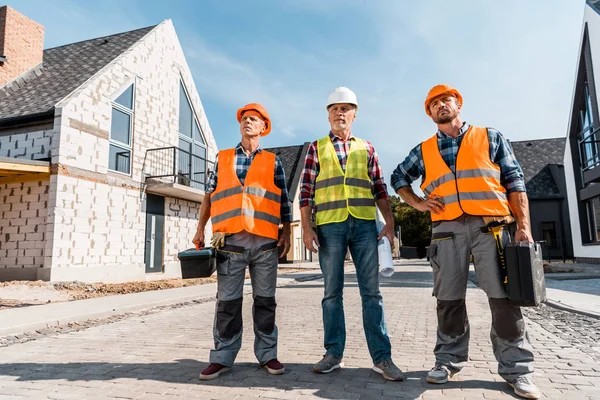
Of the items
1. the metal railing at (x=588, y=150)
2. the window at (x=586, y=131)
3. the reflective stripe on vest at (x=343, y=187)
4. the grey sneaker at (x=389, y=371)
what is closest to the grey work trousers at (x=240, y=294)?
the reflective stripe on vest at (x=343, y=187)

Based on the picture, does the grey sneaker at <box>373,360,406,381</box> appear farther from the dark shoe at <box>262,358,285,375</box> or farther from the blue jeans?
the dark shoe at <box>262,358,285,375</box>

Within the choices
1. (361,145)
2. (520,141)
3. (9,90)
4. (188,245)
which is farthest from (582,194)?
(9,90)

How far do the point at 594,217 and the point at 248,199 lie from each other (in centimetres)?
2329

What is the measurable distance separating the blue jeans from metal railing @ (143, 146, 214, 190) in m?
12.3

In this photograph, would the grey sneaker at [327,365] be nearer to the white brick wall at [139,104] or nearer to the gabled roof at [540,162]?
the white brick wall at [139,104]

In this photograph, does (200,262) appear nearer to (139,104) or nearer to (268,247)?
(268,247)

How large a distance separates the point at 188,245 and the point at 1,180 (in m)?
7.07

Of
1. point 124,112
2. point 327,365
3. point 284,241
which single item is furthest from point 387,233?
point 124,112

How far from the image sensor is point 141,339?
5.09 metres

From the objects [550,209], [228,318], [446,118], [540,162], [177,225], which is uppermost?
[540,162]

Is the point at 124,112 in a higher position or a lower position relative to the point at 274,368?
higher

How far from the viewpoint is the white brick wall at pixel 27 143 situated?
1200cm

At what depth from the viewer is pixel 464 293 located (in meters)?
3.16

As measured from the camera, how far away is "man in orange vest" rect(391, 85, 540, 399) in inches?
118
